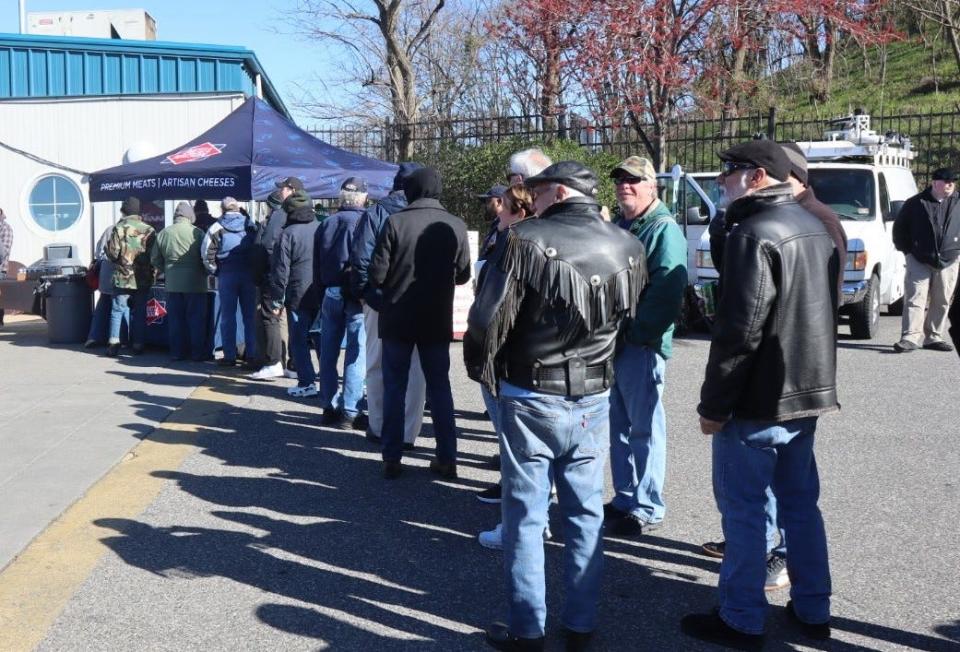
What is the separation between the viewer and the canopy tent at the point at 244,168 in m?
11.6

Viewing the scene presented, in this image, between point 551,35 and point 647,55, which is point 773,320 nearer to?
point 647,55

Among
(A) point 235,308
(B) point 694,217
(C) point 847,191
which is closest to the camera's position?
(A) point 235,308

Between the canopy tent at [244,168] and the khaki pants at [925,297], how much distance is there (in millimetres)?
6099

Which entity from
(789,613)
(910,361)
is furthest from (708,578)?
(910,361)

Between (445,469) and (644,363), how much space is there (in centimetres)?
177

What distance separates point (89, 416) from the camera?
850 centimetres

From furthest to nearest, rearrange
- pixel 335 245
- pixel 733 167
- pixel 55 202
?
pixel 55 202, pixel 335 245, pixel 733 167

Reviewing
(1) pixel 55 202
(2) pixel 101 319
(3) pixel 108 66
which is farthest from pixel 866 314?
(3) pixel 108 66

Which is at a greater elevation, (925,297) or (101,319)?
(925,297)

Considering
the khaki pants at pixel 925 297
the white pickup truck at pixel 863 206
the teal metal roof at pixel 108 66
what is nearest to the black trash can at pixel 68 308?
the teal metal roof at pixel 108 66

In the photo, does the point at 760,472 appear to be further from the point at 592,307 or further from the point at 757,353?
the point at 592,307

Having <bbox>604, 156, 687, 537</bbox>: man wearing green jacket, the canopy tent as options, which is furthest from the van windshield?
<bbox>604, 156, 687, 537</bbox>: man wearing green jacket

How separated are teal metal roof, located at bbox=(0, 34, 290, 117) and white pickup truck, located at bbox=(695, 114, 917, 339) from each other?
35.4ft

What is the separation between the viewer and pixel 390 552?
16.9 feet
